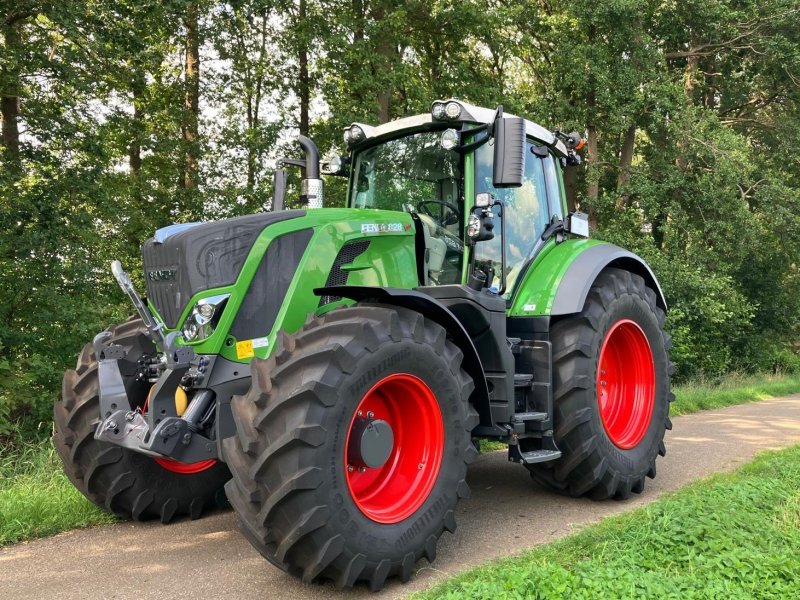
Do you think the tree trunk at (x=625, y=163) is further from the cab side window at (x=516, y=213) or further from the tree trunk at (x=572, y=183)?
the cab side window at (x=516, y=213)

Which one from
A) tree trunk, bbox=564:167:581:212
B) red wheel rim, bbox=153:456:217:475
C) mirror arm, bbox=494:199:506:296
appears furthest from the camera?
tree trunk, bbox=564:167:581:212

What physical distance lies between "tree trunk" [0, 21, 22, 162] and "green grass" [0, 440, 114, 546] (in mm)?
5144

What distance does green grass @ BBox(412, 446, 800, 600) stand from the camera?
2844mm

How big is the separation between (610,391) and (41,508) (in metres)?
4.05

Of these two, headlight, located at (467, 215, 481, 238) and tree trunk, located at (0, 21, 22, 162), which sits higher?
tree trunk, located at (0, 21, 22, 162)

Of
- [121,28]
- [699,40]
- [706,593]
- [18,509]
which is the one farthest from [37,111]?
[699,40]

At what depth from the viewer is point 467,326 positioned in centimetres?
421

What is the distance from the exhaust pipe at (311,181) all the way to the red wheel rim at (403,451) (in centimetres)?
147

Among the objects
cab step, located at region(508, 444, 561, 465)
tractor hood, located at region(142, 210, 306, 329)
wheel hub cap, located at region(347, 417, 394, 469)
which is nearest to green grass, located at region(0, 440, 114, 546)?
tractor hood, located at region(142, 210, 306, 329)

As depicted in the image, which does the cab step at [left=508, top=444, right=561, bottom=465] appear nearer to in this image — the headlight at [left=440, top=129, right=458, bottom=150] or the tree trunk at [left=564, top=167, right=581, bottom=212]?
the headlight at [left=440, top=129, right=458, bottom=150]

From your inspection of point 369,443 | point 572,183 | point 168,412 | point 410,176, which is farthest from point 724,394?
point 168,412

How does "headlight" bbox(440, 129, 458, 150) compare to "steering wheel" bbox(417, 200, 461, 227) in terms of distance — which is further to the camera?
"steering wheel" bbox(417, 200, 461, 227)

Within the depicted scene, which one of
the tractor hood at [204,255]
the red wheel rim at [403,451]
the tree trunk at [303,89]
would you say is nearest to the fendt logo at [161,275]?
the tractor hood at [204,255]

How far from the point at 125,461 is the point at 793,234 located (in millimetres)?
15755
